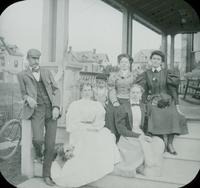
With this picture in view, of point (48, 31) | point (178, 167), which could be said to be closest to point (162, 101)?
point (178, 167)

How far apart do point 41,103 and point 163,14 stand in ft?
3.97

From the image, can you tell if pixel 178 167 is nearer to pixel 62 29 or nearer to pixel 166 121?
pixel 166 121

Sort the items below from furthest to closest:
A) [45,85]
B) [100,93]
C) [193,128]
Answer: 1. [45,85]
2. [100,93]
3. [193,128]

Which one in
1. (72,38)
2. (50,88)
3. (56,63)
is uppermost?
(72,38)

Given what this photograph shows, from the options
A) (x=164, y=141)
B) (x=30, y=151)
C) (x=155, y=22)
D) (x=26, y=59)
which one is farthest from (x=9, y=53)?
(x=164, y=141)

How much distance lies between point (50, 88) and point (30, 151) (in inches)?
22.1

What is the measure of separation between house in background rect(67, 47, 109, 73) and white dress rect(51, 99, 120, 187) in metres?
0.26

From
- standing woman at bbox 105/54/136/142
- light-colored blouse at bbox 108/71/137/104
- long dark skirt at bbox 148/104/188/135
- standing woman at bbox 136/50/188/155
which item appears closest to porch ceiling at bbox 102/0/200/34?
standing woman at bbox 136/50/188/155

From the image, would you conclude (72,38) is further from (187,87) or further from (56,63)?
(187,87)

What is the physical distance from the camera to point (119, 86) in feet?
9.64

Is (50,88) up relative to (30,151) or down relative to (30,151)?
up

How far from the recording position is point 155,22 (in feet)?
9.81

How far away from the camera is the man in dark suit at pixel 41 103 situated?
3.10m

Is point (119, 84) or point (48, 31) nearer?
point (119, 84)
